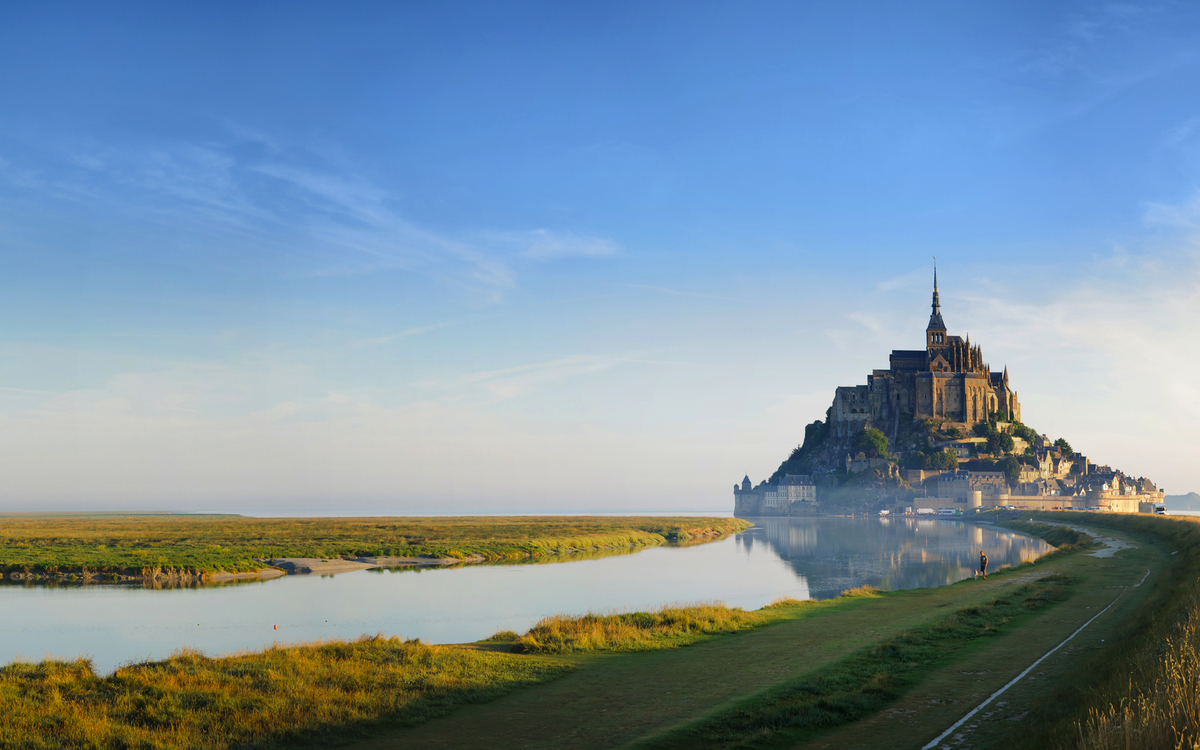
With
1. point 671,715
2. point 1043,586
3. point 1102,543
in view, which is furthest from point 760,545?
point 671,715

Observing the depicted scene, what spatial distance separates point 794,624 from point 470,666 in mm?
12594

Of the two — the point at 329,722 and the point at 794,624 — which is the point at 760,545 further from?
the point at 329,722

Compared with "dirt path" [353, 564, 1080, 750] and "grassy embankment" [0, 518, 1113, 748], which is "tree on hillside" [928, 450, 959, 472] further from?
"grassy embankment" [0, 518, 1113, 748]

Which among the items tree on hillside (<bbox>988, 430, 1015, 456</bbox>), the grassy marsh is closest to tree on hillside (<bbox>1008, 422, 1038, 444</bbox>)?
tree on hillside (<bbox>988, 430, 1015, 456</bbox>)

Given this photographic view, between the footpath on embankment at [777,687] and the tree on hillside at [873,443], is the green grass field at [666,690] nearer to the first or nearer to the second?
the footpath on embankment at [777,687]

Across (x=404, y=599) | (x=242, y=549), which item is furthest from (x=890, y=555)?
(x=242, y=549)

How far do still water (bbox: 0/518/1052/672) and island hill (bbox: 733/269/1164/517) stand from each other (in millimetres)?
112269

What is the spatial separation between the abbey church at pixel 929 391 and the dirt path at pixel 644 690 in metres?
171

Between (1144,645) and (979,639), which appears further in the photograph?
(979,639)

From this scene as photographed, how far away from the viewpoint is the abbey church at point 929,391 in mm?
188250

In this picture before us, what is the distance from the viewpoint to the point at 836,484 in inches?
7805

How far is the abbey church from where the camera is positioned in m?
188

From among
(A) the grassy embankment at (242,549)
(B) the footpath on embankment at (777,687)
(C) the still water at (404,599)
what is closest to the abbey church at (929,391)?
(A) the grassy embankment at (242,549)

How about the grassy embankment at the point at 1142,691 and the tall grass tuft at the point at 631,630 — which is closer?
the grassy embankment at the point at 1142,691
